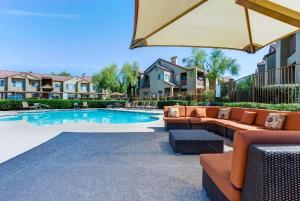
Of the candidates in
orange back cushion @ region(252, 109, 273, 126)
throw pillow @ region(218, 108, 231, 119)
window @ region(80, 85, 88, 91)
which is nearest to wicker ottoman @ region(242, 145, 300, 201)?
orange back cushion @ region(252, 109, 273, 126)

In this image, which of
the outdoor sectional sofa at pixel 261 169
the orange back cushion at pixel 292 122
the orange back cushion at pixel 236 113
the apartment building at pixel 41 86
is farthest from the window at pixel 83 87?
the outdoor sectional sofa at pixel 261 169

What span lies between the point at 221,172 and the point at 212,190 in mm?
412

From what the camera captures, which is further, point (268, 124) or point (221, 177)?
point (268, 124)

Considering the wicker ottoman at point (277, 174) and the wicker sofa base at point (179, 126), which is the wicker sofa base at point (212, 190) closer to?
the wicker ottoman at point (277, 174)

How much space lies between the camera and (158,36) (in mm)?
5656

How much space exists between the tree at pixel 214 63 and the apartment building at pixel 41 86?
1864 centimetres

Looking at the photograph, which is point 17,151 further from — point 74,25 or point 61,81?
point 61,81

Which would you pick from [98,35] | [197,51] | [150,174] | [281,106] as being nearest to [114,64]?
[98,35]

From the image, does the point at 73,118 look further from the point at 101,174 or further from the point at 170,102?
the point at 101,174

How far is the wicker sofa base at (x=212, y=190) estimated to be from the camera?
Answer: 2.55m

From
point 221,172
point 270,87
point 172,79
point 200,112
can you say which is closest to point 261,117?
point 200,112

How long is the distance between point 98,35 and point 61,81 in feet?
64.0

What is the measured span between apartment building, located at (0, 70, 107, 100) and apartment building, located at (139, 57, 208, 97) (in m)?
12.0

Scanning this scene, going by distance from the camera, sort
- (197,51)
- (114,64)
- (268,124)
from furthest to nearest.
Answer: (114,64) < (197,51) < (268,124)
